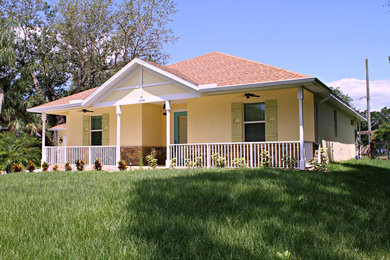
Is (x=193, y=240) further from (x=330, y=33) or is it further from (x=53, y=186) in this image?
(x=330, y=33)

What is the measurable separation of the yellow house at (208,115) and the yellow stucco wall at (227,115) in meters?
0.03

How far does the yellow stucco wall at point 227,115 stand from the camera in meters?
10.7

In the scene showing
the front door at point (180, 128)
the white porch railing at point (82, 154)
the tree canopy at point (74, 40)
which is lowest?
the white porch railing at point (82, 154)

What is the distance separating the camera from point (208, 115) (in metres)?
12.1

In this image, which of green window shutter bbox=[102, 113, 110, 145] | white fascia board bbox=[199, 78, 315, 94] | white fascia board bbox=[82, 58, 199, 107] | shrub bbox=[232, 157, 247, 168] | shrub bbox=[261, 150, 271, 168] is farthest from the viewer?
green window shutter bbox=[102, 113, 110, 145]

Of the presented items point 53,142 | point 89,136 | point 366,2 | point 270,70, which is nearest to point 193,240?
point 270,70

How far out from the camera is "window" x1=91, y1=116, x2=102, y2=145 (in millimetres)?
15094

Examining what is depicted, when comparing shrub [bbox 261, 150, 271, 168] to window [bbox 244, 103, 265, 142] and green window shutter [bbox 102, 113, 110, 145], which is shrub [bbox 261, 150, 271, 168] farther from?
green window shutter [bbox 102, 113, 110, 145]

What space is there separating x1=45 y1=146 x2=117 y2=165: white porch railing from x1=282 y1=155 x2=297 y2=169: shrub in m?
7.19

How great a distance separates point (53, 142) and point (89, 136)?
8.51 meters

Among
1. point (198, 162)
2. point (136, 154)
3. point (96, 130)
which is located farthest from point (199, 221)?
point (96, 130)

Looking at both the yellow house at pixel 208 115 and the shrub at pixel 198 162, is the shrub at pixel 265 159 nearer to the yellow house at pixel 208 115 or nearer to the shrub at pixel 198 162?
the yellow house at pixel 208 115

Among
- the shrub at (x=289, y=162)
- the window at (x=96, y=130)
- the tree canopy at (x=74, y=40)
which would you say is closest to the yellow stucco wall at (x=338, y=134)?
the shrub at (x=289, y=162)

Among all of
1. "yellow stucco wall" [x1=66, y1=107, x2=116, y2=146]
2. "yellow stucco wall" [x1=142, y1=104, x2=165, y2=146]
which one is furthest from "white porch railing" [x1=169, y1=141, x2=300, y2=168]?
"yellow stucco wall" [x1=66, y1=107, x2=116, y2=146]
